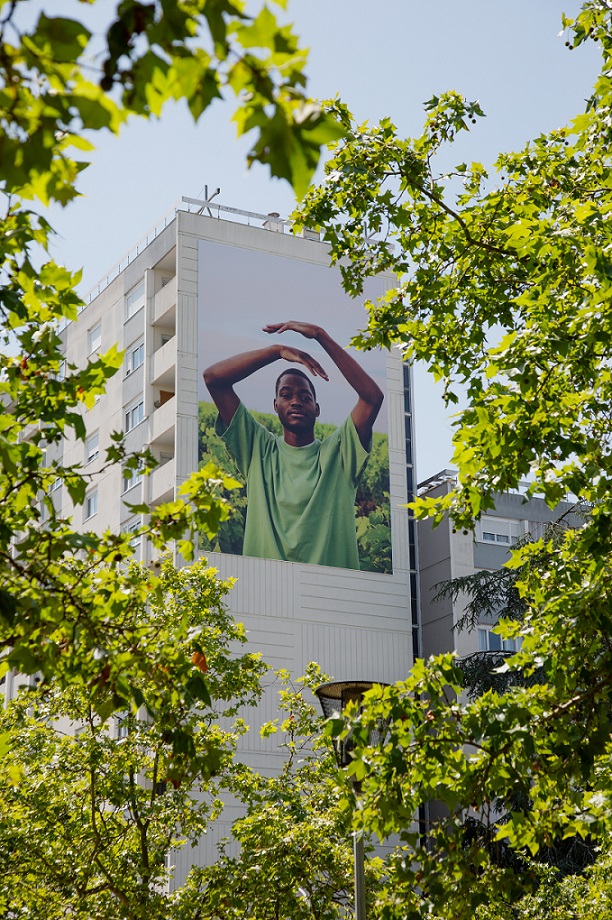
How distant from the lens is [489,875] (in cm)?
732

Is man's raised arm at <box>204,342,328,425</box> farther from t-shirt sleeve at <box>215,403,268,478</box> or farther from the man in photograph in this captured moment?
t-shirt sleeve at <box>215,403,268,478</box>

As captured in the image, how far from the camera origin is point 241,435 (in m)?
38.3

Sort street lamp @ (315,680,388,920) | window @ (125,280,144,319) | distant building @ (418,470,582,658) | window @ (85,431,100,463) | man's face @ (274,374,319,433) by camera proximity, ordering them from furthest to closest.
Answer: window @ (85,431,100,463) < window @ (125,280,144,319) < distant building @ (418,470,582,658) < man's face @ (274,374,319,433) < street lamp @ (315,680,388,920)

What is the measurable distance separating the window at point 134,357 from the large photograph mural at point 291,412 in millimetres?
3336

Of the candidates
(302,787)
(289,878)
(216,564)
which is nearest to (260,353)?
(216,564)

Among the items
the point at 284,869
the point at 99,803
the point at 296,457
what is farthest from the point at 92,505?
the point at 284,869

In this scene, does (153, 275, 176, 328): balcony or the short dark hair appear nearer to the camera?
(153, 275, 176, 328): balcony

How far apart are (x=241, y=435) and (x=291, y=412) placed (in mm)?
2059

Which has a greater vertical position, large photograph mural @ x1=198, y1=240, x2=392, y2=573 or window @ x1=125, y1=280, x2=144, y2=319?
window @ x1=125, y1=280, x2=144, y2=319

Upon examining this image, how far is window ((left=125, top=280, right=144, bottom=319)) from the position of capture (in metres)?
41.9

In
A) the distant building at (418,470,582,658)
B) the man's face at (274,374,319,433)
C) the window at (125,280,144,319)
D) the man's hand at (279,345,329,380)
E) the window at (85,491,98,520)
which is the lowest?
the distant building at (418,470,582,658)

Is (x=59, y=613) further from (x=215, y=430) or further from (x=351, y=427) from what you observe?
(x=351, y=427)

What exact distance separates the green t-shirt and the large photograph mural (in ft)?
0.10

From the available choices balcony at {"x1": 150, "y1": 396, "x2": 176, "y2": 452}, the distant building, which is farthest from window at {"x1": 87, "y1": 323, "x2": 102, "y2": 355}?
→ the distant building
